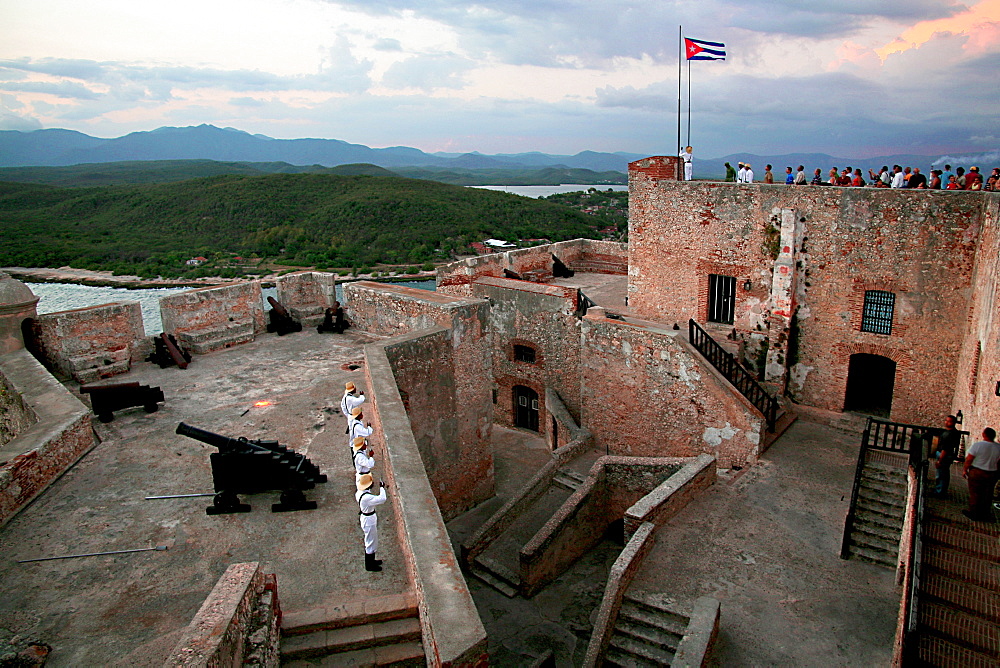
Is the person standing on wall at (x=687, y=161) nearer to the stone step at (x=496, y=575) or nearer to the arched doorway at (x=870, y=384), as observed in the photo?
the arched doorway at (x=870, y=384)

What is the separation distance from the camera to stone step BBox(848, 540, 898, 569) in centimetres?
1059

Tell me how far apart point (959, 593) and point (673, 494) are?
4867 millimetres

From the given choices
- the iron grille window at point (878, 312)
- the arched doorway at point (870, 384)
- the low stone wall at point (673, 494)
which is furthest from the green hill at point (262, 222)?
the low stone wall at point (673, 494)

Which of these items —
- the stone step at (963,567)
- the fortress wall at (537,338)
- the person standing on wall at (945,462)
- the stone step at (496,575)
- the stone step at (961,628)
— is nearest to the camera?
the stone step at (961,628)

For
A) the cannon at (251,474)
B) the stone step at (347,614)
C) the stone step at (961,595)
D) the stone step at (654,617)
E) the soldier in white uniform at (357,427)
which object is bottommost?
the stone step at (654,617)

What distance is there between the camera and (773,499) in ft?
41.7

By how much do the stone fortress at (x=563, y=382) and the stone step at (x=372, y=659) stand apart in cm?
2

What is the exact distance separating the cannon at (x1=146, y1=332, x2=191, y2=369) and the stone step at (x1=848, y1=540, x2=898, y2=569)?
12377 millimetres

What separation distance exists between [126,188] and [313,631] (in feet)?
225

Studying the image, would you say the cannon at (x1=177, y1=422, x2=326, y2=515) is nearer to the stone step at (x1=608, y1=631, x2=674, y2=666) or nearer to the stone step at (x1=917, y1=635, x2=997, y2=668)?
the stone step at (x1=608, y1=631, x2=674, y2=666)

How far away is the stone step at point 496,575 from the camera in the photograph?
1285 centimetres

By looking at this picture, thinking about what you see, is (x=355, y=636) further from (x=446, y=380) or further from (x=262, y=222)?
(x=262, y=222)

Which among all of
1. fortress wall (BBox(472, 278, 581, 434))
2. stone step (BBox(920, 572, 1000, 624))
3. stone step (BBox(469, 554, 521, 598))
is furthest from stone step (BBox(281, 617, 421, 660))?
fortress wall (BBox(472, 278, 581, 434))

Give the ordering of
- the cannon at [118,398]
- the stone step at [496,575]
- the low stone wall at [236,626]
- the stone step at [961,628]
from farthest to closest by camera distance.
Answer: the stone step at [496,575] → the cannon at [118,398] → the stone step at [961,628] → the low stone wall at [236,626]
